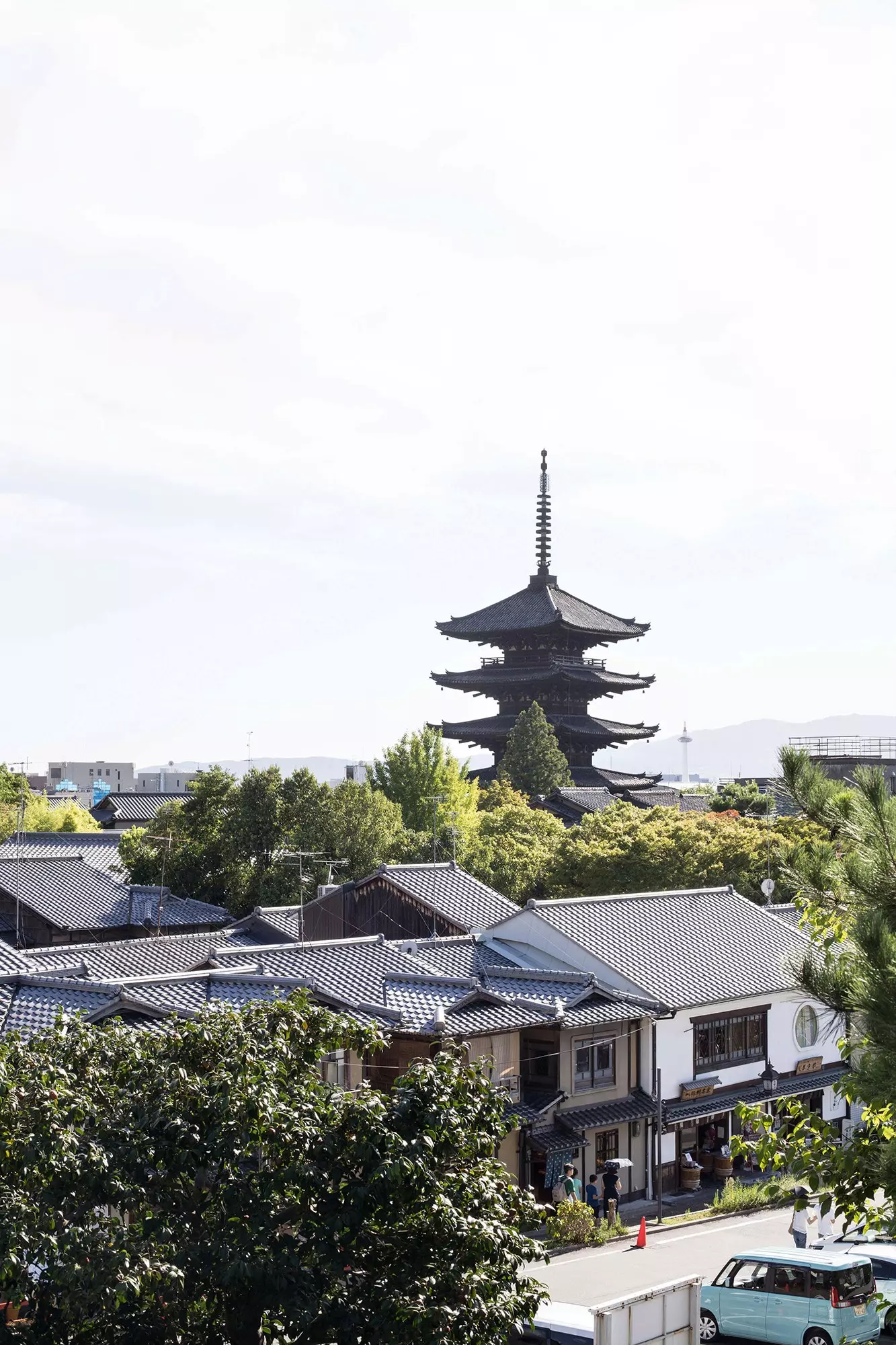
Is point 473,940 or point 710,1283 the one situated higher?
point 473,940

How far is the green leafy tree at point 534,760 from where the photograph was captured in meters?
82.1

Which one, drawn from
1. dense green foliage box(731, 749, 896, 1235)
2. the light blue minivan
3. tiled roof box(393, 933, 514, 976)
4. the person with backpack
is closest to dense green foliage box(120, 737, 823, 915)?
tiled roof box(393, 933, 514, 976)

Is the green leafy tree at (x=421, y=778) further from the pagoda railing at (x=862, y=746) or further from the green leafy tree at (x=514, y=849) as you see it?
the pagoda railing at (x=862, y=746)

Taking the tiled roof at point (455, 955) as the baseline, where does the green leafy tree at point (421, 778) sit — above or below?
above

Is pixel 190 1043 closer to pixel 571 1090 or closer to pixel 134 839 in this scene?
pixel 571 1090

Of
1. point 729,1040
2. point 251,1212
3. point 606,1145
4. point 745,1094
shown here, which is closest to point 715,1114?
point 745,1094

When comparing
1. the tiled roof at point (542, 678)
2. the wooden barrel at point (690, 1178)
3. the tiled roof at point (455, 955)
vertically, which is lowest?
the wooden barrel at point (690, 1178)

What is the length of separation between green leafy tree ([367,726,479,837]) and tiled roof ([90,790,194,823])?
22.8m

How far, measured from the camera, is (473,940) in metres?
37.5

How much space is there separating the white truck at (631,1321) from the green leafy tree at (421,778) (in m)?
46.8

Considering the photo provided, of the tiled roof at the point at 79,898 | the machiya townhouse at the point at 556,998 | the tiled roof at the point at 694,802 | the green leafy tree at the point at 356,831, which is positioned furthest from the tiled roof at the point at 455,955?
the tiled roof at the point at 694,802

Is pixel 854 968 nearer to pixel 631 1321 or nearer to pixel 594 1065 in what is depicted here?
pixel 631 1321

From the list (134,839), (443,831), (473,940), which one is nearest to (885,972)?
(473,940)

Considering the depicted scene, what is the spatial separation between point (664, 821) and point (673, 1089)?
19.3 metres
